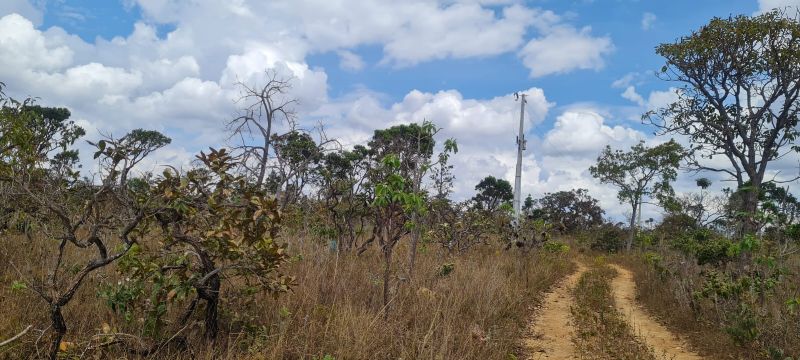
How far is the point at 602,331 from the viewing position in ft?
20.6

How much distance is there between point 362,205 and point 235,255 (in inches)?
234

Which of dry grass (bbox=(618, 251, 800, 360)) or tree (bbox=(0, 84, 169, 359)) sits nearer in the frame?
tree (bbox=(0, 84, 169, 359))

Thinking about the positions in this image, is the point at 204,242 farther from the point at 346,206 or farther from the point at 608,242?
the point at 608,242

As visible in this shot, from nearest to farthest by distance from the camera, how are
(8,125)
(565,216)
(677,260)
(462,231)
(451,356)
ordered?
1. (451,356)
2. (8,125)
3. (677,260)
4. (462,231)
5. (565,216)

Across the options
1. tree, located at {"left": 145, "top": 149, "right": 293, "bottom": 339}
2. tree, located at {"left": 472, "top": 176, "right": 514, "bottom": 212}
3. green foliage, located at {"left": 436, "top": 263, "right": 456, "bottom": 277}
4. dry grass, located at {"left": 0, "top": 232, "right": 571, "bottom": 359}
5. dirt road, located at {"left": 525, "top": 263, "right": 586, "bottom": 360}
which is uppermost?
tree, located at {"left": 472, "top": 176, "right": 514, "bottom": 212}

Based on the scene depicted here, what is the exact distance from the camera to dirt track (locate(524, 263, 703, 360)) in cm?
582

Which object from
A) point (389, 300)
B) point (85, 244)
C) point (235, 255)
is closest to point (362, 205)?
point (389, 300)

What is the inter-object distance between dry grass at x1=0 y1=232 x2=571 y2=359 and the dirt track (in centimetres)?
26

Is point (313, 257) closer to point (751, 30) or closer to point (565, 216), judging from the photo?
point (751, 30)

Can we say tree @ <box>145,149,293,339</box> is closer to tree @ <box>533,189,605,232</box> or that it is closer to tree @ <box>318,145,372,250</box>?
tree @ <box>318,145,372,250</box>

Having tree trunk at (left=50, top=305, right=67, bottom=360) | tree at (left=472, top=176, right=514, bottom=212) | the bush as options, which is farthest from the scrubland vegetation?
tree at (left=472, top=176, right=514, bottom=212)

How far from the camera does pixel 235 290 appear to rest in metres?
4.40

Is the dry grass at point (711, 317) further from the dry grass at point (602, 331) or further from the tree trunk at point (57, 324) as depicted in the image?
the tree trunk at point (57, 324)

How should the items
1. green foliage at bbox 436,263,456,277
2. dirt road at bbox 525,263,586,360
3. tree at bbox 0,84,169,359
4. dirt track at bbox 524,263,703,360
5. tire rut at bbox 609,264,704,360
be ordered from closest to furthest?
tree at bbox 0,84,169,359
dirt road at bbox 525,263,586,360
dirt track at bbox 524,263,703,360
tire rut at bbox 609,264,704,360
green foliage at bbox 436,263,456,277
